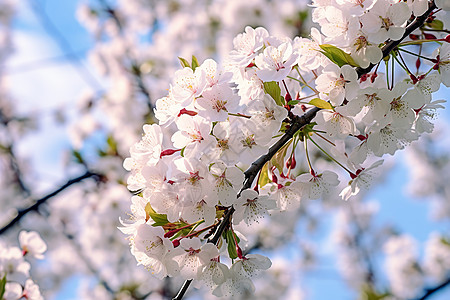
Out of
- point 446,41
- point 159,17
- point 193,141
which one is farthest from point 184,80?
point 159,17

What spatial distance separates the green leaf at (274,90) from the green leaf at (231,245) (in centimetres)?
36

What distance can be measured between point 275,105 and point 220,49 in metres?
6.18

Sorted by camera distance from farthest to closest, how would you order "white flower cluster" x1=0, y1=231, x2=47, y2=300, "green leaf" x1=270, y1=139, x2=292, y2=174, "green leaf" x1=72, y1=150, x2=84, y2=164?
"green leaf" x1=72, y1=150, x2=84, y2=164 < "white flower cluster" x1=0, y1=231, x2=47, y2=300 < "green leaf" x1=270, y1=139, x2=292, y2=174

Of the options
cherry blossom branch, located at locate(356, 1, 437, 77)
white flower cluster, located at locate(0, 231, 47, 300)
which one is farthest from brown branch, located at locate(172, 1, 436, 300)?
white flower cluster, located at locate(0, 231, 47, 300)

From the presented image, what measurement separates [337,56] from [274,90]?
18 centimetres

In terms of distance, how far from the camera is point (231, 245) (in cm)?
114

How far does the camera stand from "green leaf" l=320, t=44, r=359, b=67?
3.47 feet

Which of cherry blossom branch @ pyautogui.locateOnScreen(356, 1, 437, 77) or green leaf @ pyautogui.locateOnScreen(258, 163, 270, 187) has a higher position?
cherry blossom branch @ pyautogui.locateOnScreen(356, 1, 437, 77)

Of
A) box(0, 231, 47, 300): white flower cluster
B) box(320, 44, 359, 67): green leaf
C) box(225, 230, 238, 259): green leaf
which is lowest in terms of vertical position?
box(0, 231, 47, 300): white flower cluster

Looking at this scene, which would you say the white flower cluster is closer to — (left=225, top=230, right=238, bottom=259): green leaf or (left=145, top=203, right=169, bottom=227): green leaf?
(left=145, top=203, right=169, bottom=227): green leaf

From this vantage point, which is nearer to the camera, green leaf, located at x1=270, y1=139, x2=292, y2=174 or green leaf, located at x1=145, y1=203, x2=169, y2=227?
green leaf, located at x1=145, y1=203, x2=169, y2=227

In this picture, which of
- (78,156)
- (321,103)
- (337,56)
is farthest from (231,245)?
(78,156)

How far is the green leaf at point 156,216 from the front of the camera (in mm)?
1098

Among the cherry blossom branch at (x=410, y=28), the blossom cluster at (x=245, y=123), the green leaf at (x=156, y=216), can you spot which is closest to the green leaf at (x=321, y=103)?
the blossom cluster at (x=245, y=123)
